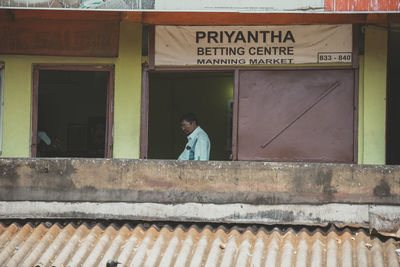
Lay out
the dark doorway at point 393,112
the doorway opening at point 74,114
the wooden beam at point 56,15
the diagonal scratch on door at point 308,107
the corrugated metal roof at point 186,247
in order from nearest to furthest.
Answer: the corrugated metal roof at point 186,247, the diagonal scratch on door at point 308,107, the wooden beam at point 56,15, the dark doorway at point 393,112, the doorway opening at point 74,114

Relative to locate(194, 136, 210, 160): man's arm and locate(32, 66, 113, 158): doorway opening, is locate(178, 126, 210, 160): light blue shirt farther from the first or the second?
locate(32, 66, 113, 158): doorway opening

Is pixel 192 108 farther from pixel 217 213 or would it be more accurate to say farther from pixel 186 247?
pixel 186 247

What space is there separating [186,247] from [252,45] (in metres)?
3.94

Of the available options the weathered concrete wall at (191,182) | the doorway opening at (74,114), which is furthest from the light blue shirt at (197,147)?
the doorway opening at (74,114)

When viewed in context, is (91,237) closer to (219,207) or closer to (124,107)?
(219,207)

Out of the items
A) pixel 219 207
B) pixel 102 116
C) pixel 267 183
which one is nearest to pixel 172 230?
pixel 219 207

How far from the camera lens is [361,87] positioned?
8352 millimetres

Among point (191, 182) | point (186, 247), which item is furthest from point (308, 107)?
point (186, 247)

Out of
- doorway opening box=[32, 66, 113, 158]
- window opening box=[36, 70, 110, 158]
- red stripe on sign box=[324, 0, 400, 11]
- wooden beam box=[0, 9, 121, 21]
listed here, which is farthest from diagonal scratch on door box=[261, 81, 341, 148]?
window opening box=[36, 70, 110, 158]

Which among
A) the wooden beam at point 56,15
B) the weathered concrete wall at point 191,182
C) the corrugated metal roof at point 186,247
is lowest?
the corrugated metal roof at point 186,247

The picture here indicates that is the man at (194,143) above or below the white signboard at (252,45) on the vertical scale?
below

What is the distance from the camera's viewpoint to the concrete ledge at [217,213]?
5805 mm

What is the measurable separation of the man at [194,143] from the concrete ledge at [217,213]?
2094mm

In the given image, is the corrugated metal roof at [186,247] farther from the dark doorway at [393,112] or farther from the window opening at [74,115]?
the window opening at [74,115]
